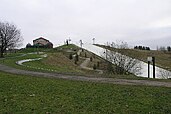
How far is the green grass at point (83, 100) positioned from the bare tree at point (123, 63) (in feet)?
65.4

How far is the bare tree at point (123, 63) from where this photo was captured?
101 feet

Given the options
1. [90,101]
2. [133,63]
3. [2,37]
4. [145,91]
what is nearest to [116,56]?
[133,63]

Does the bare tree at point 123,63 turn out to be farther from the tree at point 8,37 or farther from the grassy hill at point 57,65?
the tree at point 8,37

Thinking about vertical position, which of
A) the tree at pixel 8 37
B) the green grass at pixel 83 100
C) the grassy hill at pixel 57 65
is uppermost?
the tree at pixel 8 37

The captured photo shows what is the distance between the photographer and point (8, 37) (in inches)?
2009

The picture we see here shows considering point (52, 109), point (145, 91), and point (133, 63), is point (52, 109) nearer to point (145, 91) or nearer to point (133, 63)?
point (145, 91)

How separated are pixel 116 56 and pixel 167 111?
2522cm

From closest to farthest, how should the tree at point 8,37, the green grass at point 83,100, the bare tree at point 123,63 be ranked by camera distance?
1. the green grass at point 83,100
2. the bare tree at point 123,63
3. the tree at point 8,37

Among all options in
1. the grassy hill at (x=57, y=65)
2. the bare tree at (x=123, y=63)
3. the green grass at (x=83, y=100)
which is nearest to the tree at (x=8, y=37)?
the grassy hill at (x=57, y=65)

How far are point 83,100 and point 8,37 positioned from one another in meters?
46.2

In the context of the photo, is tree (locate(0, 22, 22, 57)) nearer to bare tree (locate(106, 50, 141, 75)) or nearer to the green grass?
bare tree (locate(106, 50, 141, 75))

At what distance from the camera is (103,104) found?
809 cm

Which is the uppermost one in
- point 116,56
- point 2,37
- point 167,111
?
point 2,37

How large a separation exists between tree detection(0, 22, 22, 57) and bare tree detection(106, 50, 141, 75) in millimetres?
27513
